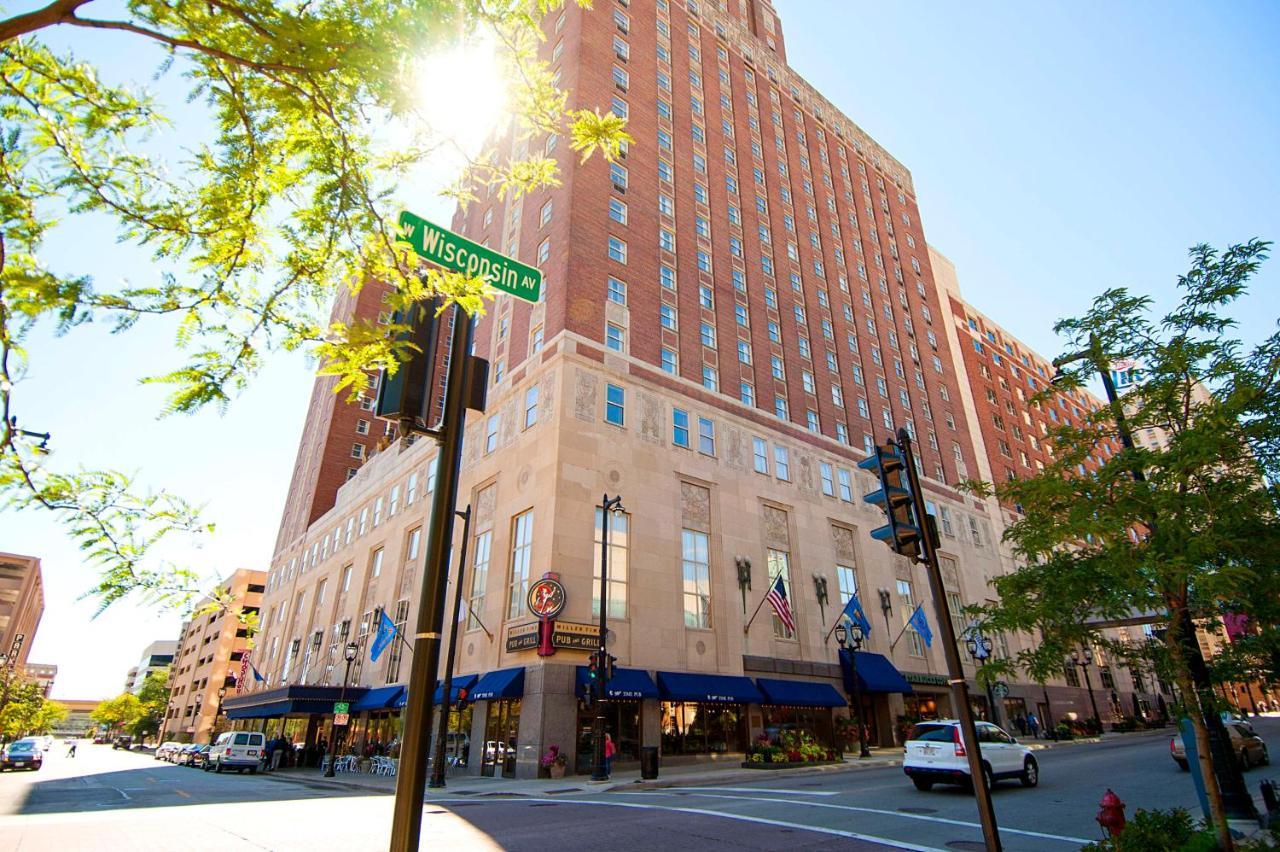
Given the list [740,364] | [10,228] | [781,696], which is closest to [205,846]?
[10,228]

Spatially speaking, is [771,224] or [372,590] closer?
[372,590]

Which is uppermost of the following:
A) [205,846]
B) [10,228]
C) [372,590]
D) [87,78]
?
[372,590]

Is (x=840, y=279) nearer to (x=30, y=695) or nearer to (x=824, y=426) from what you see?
(x=824, y=426)

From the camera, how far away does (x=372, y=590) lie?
4328 cm

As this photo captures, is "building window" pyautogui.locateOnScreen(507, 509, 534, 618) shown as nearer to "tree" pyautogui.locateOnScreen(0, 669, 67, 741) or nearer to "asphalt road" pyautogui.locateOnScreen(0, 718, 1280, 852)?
Result: "asphalt road" pyautogui.locateOnScreen(0, 718, 1280, 852)

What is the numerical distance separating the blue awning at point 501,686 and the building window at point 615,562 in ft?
13.0

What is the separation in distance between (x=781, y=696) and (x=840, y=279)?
35.2m

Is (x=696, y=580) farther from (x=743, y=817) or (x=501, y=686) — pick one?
(x=743, y=817)

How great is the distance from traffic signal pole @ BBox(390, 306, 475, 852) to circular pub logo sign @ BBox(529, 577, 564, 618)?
2177 centimetres

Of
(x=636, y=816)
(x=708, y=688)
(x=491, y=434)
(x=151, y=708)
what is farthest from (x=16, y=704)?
(x=636, y=816)

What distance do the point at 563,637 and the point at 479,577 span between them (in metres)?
8.25

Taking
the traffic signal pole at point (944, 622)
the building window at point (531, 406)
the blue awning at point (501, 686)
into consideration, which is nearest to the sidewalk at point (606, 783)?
the blue awning at point (501, 686)

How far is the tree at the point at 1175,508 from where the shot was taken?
28.1 ft

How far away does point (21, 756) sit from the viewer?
36.8 meters
